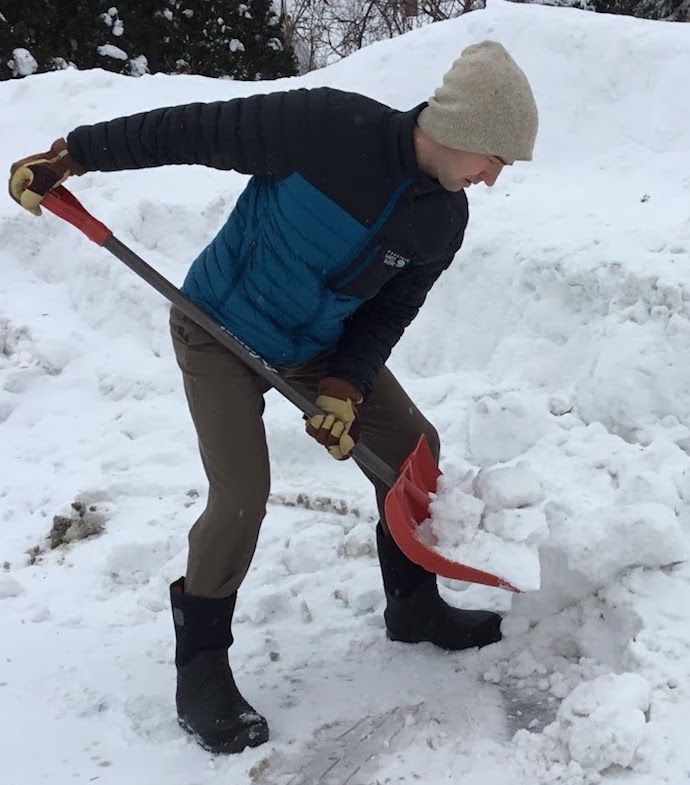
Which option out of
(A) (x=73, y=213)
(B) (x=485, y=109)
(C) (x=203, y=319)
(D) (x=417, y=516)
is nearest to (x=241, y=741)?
(D) (x=417, y=516)

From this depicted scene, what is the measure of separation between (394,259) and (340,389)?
0.37 meters

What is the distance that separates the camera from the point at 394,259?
81.4 inches

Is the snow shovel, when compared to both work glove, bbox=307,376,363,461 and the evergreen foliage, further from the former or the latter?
the evergreen foliage

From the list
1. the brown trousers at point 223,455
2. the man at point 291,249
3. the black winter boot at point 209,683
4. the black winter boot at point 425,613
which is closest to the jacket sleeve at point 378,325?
the man at point 291,249

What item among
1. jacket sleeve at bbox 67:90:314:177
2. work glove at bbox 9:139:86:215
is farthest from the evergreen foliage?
jacket sleeve at bbox 67:90:314:177

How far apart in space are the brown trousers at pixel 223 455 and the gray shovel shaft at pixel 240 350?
2.0 inches

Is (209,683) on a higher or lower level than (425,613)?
higher

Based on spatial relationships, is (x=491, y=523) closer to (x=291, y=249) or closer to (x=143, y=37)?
(x=291, y=249)

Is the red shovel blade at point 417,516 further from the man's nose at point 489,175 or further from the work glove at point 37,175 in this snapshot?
the work glove at point 37,175

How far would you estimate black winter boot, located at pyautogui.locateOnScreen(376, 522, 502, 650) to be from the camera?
97.5 inches

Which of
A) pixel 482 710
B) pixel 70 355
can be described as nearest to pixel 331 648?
pixel 482 710

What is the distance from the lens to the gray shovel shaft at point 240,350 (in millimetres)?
2115

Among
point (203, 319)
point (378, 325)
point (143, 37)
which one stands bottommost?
point (143, 37)

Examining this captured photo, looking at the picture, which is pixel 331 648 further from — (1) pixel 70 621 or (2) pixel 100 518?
(2) pixel 100 518
